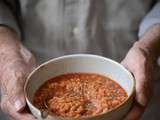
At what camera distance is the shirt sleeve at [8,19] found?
864 millimetres

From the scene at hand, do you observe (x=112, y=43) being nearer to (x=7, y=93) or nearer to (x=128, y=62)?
(x=128, y=62)

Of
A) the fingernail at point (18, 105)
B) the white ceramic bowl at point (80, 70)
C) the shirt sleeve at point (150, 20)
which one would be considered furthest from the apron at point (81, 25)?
the fingernail at point (18, 105)

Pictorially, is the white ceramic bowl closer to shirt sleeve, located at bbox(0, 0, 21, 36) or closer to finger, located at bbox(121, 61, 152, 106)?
finger, located at bbox(121, 61, 152, 106)

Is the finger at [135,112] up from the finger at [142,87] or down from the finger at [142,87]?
down

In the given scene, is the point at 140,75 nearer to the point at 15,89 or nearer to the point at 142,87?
the point at 142,87

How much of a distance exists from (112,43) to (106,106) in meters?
0.26

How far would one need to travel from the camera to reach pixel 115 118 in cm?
64

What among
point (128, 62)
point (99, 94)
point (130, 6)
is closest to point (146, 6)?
point (130, 6)

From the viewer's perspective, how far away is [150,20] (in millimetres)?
877

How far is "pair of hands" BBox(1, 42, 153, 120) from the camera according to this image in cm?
68

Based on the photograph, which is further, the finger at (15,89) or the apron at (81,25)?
the apron at (81,25)

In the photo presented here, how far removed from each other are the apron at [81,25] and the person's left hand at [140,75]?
0.09 meters

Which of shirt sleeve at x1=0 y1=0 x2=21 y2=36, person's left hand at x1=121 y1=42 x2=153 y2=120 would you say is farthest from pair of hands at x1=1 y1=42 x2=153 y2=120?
shirt sleeve at x1=0 y1=0 x2=21 y2=36

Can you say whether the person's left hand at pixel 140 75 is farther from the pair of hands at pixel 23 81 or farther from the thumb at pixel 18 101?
the thumb at pixel 18 101
